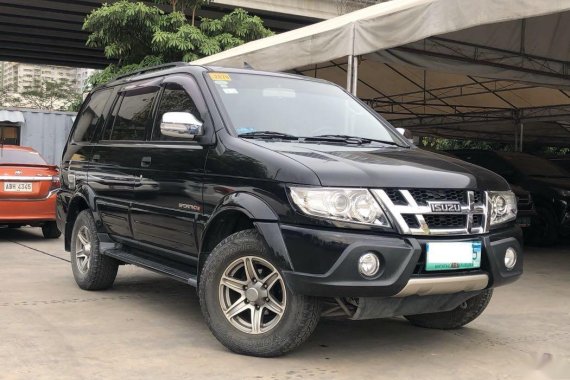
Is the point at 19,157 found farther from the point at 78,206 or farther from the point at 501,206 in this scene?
the point at 501,206

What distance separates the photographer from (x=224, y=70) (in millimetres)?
4773

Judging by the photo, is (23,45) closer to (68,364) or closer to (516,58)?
(516,58)

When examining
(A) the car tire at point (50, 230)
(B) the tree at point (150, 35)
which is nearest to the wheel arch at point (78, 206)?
(A) the car tire at point (50, 230)

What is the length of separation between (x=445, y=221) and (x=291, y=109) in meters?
1.52

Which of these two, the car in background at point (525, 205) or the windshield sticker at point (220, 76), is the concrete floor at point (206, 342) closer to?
the windshield sticker at point (220, 76)

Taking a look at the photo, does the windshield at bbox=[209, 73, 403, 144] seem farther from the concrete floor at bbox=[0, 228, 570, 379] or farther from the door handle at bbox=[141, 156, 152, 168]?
the concrete floor at bbox=[0, 228, 570, 379]

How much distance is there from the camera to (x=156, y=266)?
476 cm

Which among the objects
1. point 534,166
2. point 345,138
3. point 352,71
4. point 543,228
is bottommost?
point 543,228

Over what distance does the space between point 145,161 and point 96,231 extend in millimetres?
1173

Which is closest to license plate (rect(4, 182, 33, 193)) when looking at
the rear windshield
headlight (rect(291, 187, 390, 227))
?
the rear windshield

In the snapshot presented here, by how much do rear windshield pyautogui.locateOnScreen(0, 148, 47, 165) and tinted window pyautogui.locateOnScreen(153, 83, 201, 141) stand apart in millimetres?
5421

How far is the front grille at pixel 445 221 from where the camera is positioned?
3658 millimetres

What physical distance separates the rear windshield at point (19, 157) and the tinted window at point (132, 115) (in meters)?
4.45

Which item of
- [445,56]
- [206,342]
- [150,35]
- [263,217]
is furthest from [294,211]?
[150,35]
